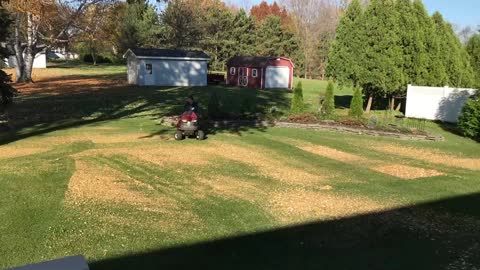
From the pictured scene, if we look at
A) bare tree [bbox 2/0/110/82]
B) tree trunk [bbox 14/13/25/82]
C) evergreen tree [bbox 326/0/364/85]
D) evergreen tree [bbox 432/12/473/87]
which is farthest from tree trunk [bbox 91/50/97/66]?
evergreen tree [bbox 432/12/473/87]

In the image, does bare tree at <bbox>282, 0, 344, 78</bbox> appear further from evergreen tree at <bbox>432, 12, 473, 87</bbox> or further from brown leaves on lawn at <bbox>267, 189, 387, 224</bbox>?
brown leaves on lawn at <bbox>267, 189, 387, 224</bbox>

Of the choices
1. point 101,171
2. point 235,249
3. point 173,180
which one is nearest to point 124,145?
point 101,171

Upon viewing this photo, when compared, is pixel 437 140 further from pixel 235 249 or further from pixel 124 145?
pixel 235 249

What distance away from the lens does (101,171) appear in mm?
10734

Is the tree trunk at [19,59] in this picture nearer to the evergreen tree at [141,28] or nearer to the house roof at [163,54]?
the house roof at [163,54]

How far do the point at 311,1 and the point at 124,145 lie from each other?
3075 inches

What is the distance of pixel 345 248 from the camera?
657cm

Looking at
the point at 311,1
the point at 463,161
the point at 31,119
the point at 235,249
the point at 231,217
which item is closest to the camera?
the point at 235,249

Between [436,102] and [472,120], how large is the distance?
615 centimetres

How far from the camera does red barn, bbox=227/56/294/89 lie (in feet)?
155

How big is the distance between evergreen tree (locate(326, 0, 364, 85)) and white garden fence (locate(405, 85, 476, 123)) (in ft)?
11.8

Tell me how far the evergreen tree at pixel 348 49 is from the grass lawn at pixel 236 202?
1202 centimetres

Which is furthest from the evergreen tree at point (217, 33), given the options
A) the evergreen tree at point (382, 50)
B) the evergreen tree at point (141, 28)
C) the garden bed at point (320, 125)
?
the garden bed at point (320, 125)

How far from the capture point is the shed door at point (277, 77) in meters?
47.7
